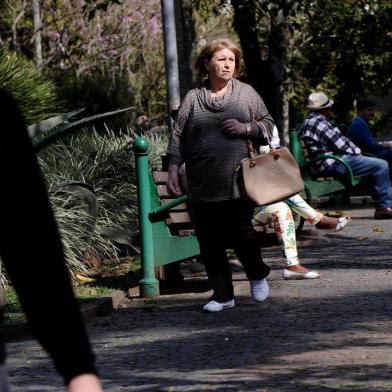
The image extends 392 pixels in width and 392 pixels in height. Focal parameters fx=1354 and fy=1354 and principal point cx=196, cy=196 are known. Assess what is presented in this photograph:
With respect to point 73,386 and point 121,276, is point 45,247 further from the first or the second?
point 121,276

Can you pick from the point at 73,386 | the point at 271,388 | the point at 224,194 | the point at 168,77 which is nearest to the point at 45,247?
the point at 73,386

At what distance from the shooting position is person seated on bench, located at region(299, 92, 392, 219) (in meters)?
15.2

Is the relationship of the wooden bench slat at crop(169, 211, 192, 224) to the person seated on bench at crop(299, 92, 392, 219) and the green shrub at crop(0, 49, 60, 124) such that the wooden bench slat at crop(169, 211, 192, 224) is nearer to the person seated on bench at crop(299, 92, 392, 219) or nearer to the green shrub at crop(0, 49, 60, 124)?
the green shrub at crop(0, 49, 60, 124)

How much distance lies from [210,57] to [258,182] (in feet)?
2.87

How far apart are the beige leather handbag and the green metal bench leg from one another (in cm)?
121

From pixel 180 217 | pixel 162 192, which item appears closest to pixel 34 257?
pixel 180 217

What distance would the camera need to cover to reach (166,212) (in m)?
9.89

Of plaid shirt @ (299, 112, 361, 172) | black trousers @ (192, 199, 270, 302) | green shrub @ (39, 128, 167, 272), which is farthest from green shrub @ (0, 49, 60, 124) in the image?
black trousers @ (192, 199, 270, 302)

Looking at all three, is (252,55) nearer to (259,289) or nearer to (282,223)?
(282,223)

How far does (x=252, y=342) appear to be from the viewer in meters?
7.47

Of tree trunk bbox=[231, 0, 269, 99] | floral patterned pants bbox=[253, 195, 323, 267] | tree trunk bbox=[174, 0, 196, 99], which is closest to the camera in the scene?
floral patterned pants bbox=[253, 195, 323, 267]

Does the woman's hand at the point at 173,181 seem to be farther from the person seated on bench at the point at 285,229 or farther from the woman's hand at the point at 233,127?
the person seated on bench at the point at 285,229

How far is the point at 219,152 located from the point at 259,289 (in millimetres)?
1041

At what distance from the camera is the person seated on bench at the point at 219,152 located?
865 centimetres
